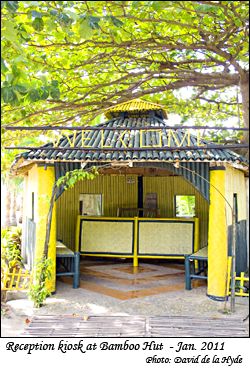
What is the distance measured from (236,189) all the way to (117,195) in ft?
16.9

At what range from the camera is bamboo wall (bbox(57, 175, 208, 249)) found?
45.7ft

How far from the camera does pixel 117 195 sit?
577 inches

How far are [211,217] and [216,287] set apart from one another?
1.55m

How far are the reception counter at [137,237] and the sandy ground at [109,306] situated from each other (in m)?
3.03

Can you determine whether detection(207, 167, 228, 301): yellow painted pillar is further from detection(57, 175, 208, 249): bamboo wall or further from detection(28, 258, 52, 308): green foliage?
detection(57, 175, 208, 249): bamboo wall

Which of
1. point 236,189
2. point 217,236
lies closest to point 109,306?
point 217,236

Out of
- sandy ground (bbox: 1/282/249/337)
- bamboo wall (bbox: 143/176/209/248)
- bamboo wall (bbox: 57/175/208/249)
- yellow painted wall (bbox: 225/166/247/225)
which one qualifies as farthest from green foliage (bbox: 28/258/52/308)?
bamboo wall (bbox: 143/176/209/248)

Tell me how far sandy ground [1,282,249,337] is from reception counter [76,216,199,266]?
9.94ft

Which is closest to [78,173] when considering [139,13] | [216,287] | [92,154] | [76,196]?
[92,154]

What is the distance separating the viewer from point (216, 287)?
8.83m

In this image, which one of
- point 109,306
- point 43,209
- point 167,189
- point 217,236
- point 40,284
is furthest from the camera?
point 167,189

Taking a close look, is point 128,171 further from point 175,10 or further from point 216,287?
point 175,10

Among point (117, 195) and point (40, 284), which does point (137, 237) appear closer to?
point (117, 195)

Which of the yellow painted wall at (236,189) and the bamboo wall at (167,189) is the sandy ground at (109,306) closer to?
the yellow painted wall at (236,189)
